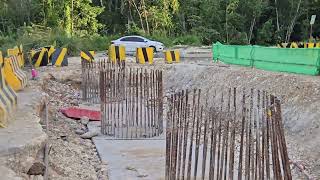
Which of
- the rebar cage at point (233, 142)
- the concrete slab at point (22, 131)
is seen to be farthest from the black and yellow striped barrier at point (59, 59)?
the rebar cage at point (233, 142)

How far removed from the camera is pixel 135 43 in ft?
113

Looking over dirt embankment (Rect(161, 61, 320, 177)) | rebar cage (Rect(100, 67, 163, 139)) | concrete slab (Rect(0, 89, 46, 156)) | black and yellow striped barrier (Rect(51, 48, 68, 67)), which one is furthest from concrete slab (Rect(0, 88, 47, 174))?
Result: black and yellow striped barrier (Rect(51, 48, 68, 67))

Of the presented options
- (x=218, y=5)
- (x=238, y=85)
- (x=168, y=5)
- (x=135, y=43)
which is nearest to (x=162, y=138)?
(x=238, y=85)

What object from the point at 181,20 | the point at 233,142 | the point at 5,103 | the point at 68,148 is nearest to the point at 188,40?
the point at 181,20

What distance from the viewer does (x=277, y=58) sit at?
1558cm

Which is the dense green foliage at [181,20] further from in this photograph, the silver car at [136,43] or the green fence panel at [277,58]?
the green fence panel at [277,58]

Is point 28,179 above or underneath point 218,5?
underneath

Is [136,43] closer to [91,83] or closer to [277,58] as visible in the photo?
[91,83]

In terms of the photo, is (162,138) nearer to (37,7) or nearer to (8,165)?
(8,165)

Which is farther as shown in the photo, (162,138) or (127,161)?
(162,138)

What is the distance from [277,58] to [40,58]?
35.7 feet

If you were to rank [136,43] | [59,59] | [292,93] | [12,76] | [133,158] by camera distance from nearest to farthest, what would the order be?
[133,158], [292,93], [12,76], [59,59], [136,43]

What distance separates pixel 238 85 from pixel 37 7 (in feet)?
118

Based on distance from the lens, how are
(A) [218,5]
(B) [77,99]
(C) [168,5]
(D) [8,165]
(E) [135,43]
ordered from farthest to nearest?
(C) [168,5] < (A) [218,5] < (E) [135,43] < (B) [77,99] < (D) [8,165]
